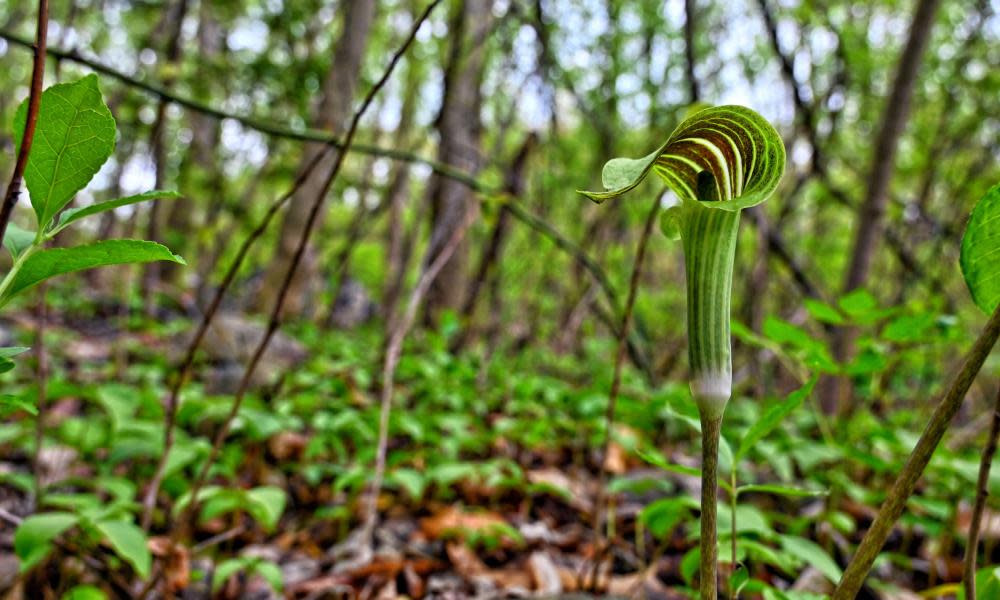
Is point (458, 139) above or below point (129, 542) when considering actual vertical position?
above

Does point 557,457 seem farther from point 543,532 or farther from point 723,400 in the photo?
point 723,400

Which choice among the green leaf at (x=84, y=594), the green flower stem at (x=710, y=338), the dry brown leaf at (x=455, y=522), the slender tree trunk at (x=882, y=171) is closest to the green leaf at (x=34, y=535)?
the green leaf at (x=84, y=594)

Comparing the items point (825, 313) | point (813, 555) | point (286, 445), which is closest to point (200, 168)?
point (286, 445)

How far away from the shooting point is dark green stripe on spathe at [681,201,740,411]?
24.3 inches

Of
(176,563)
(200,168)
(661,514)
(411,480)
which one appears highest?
(200,168)

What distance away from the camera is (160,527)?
197 cm

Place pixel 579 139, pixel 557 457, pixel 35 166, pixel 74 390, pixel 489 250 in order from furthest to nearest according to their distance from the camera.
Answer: pixel 579 139 → pixel 489 250 → pixel 557 457 → pixel 74 390 → pixel 35 166

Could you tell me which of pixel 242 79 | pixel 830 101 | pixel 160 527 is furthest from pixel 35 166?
pixel 242 79

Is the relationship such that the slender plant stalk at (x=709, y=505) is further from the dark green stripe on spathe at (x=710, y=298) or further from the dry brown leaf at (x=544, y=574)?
the dry brown leaf at (x=544, y=574)

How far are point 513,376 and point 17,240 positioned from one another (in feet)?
9.06

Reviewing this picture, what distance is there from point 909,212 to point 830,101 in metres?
0.99

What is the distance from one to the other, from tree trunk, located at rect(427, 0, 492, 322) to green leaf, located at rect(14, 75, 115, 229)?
7.59 ft

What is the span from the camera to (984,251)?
631mm

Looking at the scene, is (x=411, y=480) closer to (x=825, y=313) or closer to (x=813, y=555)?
(x=813, y=555)
